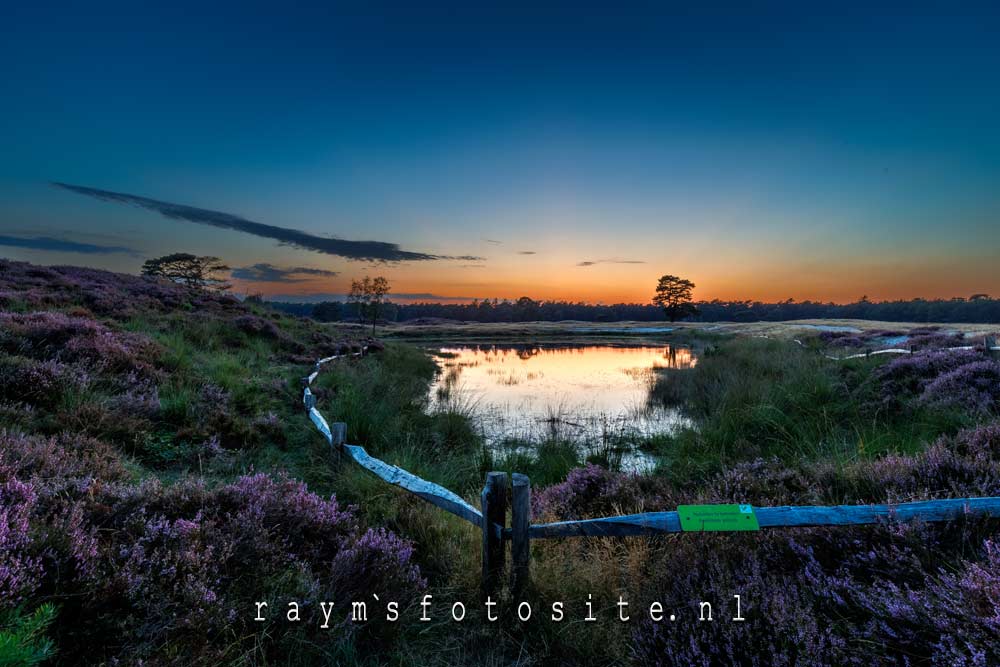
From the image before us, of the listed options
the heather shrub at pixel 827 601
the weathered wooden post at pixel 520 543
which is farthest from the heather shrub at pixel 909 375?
the weathered wooden post at pixel 520 543

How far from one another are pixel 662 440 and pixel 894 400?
4177 millimetres

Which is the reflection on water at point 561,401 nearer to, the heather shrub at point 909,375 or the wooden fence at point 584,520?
the heather shrub at point 909,375

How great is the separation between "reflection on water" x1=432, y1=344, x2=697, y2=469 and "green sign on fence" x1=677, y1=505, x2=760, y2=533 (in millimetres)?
4324

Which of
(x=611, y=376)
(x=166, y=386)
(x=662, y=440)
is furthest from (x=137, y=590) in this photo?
(x=611, y=376)

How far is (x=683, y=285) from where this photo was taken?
241 ft

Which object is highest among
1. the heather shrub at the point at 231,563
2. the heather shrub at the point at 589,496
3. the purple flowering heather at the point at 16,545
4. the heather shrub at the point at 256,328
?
the heather shrub at the point at 256,328

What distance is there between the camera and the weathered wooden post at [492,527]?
354 centimetres

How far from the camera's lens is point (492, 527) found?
3.57 metres

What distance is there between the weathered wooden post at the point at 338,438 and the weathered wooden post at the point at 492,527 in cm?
340

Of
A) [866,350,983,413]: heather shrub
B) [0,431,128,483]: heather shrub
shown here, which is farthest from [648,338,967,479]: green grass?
[0,431,128,483]: heather shrub

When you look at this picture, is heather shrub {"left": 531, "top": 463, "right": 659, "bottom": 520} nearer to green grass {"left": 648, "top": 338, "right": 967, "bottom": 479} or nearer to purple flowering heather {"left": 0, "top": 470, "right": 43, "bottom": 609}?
green grass {"left": 648, "top": 338, "right": 967, "bottom": 479}

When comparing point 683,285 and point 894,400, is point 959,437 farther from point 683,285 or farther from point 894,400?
point 683,285

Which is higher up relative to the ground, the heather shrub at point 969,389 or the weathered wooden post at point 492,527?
the heather shrub at point 969,389

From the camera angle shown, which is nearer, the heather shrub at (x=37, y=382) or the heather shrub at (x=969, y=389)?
the heather shrub at (x=37, y=382)
